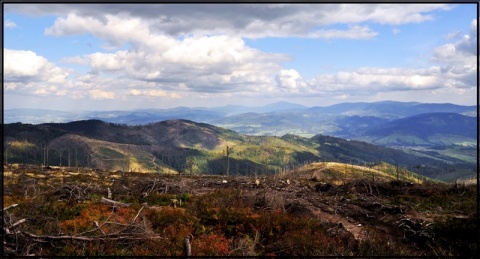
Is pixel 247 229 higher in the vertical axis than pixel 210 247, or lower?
lower

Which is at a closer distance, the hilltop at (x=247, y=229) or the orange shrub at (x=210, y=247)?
the orange shrub at (x=210, y=247)

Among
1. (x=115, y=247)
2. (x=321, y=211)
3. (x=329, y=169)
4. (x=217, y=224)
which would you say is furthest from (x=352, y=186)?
(x=329, y=169)

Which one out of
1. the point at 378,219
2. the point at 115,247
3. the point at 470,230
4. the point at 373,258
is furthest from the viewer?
the point at 378,219

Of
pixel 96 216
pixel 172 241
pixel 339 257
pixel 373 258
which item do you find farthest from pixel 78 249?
pixel 373 258

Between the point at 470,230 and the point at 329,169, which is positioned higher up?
the point at 470,230

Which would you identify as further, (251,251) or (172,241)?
(172,241)

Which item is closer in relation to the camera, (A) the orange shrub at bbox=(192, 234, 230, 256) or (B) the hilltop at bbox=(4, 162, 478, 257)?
(A) the orange shrub at bbox=(192, 234, 230, 256)

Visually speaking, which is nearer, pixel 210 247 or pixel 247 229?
pixel 210 247

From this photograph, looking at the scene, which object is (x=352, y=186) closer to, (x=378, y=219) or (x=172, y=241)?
(x=378, y=219)

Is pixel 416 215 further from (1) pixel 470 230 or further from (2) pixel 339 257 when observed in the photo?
(2) pixel 339 257

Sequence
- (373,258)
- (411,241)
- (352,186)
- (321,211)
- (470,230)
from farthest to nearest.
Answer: (352,186) → (321,211) → (411,241) → (470,230) → (373,258)
